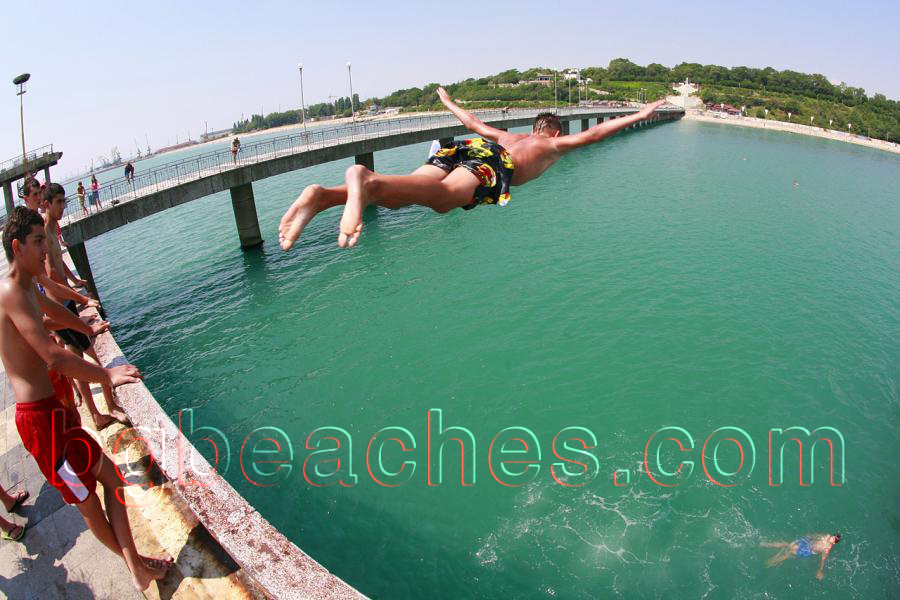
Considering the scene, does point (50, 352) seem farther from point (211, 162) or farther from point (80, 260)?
point (211, 162)

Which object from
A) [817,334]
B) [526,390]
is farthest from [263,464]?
[817,334]

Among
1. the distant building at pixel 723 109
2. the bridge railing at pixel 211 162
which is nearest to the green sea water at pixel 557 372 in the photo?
the bridge railing at pixel 211 162

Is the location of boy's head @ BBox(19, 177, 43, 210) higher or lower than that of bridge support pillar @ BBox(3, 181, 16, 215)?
higher

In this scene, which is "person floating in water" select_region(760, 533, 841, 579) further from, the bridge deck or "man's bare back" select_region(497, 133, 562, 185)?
the bridge deck

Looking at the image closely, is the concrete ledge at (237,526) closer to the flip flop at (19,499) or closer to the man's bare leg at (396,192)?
the flip flop at (19,499)

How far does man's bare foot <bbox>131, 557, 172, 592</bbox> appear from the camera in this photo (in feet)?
13.6

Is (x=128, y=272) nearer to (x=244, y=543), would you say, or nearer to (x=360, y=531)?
(x=360, y=531)

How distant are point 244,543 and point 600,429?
900 cm

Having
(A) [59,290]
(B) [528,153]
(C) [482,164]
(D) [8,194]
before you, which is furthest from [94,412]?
(D) [8,194]

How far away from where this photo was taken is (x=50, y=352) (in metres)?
3.45

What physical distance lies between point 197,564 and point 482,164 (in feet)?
15.3

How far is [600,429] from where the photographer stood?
449 inches

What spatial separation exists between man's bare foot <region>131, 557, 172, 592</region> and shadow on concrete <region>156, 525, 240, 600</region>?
77 mm

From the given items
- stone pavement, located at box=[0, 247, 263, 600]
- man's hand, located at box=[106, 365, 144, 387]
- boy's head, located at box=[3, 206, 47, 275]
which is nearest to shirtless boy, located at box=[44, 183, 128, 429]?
stone pavement, located at box=[0, 247, 263, 600]
